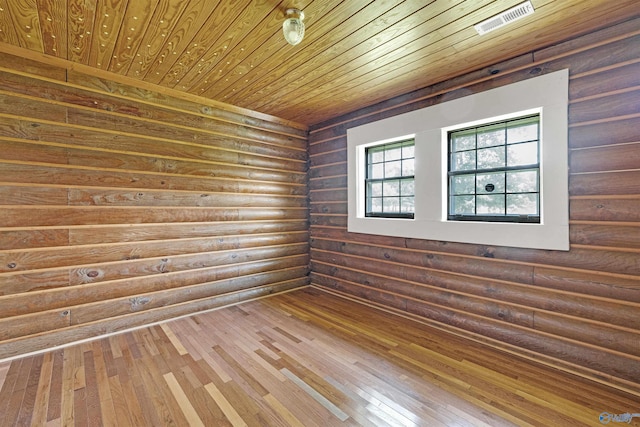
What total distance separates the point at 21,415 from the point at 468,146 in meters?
3.97

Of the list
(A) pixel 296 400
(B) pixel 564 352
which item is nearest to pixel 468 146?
(B) pixel 564 352

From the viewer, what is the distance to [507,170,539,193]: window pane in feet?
8.04

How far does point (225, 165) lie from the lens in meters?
3.59

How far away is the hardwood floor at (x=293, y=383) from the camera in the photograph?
1.74 meters

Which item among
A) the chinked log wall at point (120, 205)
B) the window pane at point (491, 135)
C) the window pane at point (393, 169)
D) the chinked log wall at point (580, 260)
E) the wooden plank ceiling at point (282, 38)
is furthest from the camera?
the window pane at point (393, 169)

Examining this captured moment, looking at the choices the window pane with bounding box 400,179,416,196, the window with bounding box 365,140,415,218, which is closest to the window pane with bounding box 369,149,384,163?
the window with bounding box 365,140,415,218

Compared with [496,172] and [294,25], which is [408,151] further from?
[294,25]

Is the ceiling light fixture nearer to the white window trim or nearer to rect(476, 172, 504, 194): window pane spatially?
the white window trim

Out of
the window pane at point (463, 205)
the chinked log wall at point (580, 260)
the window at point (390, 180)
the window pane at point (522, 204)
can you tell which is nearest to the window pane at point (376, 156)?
the window at point (390, 180)

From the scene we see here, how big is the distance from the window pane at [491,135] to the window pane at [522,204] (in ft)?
1.69

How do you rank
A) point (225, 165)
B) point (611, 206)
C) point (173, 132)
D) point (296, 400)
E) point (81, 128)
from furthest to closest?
point (225, 165)
point (173, 132)
point (81, 128)
point (611, 206)
point (296, 400)

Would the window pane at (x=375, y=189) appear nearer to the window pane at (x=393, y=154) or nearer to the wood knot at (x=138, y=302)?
the window pane at (x=393, y=154)

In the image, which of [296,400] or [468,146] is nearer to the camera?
[296,400]

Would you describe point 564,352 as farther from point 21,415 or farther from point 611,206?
point 21,415
